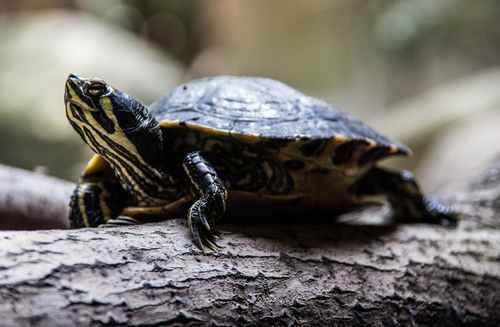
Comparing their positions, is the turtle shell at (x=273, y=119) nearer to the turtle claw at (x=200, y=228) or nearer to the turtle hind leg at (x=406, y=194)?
the turtle hind leg at (x=406, y=194)

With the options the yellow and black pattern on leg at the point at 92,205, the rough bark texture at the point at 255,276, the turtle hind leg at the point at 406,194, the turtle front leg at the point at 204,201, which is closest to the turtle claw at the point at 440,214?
the turtle hind leg at the point at 406,194

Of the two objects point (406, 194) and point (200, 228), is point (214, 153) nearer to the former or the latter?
point (200, 228)

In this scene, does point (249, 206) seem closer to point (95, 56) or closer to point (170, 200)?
point (170, 200)

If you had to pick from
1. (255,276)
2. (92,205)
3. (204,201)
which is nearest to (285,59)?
(92,205)

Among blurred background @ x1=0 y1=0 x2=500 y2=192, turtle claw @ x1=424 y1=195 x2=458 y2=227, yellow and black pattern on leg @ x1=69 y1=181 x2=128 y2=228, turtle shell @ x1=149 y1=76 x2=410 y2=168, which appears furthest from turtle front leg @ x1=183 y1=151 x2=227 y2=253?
blurred background @ x1=0 y1=0 x2=500 y2=192

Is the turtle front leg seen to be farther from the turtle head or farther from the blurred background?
the blurred background

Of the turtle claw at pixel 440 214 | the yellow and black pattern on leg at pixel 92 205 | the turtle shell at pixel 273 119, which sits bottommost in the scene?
the turtle claw at pixel 440 214
